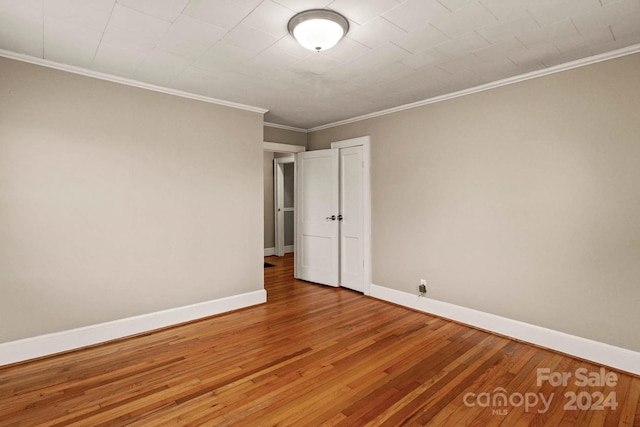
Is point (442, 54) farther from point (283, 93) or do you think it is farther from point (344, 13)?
point (283, 93)

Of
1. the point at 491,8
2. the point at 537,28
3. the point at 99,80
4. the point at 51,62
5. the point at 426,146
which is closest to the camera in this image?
the point at 491,8

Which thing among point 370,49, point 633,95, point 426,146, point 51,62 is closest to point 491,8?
point 370,49

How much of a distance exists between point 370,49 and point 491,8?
843mm

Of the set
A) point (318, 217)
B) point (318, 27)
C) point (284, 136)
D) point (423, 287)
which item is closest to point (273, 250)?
point (318, 217)

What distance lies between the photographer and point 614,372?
254 centimetres

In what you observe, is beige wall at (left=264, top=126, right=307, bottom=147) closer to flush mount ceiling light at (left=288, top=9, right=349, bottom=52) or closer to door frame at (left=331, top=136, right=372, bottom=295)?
door frame at (left=331, top=136, right=372, bottom=295)

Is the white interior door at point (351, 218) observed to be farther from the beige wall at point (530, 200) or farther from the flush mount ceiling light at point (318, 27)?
the flush mount ceiling light at point (318, 27)

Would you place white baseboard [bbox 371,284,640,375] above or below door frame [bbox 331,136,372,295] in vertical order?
below

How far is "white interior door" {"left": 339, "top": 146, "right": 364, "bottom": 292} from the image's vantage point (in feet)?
15.1

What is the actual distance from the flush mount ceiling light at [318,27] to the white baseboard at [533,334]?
3.02m

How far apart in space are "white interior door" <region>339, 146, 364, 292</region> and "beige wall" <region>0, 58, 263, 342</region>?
1.39 m

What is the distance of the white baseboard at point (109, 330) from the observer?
268 cm

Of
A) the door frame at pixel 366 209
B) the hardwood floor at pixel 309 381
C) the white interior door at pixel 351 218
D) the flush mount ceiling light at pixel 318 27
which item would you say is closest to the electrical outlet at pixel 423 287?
the hardwood floor at pixel 309 381

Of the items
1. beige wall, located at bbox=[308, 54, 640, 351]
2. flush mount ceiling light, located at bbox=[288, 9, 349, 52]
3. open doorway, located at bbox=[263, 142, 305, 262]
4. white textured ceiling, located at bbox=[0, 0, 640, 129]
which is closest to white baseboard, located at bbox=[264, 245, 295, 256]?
open doorway, located at bbox=[263, 142, 305, 262]
